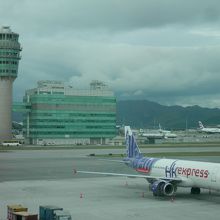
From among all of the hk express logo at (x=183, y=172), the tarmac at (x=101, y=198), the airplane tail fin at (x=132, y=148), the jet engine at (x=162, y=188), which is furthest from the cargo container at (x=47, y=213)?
the airplane tail fin at (x=132, y=148)

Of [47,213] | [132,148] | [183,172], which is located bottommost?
[47,213]

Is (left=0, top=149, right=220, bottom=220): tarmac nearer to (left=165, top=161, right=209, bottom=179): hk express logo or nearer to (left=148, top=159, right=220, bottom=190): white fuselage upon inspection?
(left=148, top=159, right=220, bottom=190): white fuselage

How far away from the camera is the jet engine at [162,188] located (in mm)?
45406

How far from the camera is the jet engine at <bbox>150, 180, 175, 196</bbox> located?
1788 inches

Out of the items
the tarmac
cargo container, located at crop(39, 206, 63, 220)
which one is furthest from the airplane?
cargo container, located at crop(39, 206, 63, 220)

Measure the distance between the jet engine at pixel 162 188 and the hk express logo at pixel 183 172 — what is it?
6.64ft

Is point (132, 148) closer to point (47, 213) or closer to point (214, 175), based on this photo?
point (214, 175)

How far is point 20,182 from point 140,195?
18.2 meters

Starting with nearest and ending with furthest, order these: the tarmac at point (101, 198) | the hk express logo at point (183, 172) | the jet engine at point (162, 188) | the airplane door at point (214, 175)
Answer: the tarmac at point (101, 198) < the airplane door at point (214, 175) < the hk express logo at point (183, 172) < the jet engine at point (162, 188)

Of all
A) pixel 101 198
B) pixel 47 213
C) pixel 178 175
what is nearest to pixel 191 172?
pixel 178 175

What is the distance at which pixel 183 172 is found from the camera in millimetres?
46969

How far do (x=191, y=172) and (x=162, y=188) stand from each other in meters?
3.18

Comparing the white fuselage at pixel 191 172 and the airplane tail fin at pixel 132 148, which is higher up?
the airplane tail fin at pixel 132 148

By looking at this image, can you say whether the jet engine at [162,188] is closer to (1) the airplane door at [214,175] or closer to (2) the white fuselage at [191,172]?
(2) the white fuselage at [191,172]
